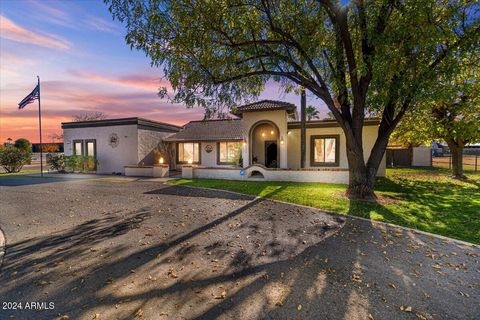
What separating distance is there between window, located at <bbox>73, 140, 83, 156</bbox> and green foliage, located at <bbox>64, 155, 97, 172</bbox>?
1.37 metres

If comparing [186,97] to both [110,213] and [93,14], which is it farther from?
[110,213]

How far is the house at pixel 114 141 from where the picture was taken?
70.2ft

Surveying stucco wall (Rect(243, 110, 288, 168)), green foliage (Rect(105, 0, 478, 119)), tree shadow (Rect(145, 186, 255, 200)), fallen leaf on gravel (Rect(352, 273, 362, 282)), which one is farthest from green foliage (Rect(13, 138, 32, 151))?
fallen leaf on gravel (Rect(352, 273, 362, 282))

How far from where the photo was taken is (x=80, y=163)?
2198 cm

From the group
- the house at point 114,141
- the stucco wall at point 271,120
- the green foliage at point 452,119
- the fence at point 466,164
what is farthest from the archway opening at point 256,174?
the fence at point 466,164

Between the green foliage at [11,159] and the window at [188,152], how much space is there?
15837 millimetres

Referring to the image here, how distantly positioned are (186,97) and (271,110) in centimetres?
934

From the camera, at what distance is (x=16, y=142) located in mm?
38969

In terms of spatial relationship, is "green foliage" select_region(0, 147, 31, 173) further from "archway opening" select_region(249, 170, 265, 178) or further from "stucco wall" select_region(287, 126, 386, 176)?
"stucco wall" select_region(287, 126, 386, 176)

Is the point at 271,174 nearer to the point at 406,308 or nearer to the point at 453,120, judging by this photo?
the point at 453,120

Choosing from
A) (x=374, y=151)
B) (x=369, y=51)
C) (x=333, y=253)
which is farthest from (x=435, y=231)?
(x=369, y=51)

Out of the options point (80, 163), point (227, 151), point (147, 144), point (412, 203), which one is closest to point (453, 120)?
point (412, 203)

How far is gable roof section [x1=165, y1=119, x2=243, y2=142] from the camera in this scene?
22.0m

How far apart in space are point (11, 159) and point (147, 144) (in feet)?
45.4
